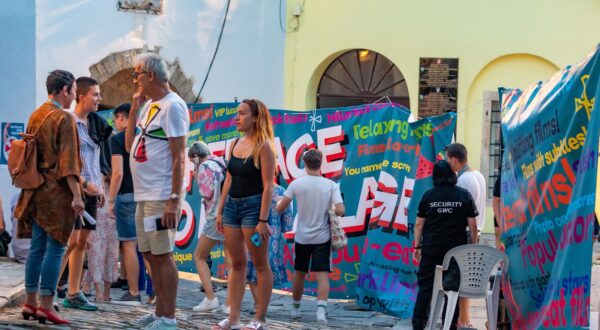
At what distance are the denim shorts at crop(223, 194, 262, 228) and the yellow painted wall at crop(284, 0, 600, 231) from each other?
37.0 ft

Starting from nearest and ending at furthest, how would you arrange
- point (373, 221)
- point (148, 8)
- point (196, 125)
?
point (373, 221), point (196, 125), point (148, 8)

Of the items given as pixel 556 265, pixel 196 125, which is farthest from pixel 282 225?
pixel 556 265

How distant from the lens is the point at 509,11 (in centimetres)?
1886

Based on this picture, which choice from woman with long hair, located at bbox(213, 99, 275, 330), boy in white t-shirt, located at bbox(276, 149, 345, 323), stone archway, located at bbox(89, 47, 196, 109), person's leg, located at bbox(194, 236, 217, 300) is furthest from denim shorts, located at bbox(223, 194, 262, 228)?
stone archway, located at bbox(89, 47, 196, 109)

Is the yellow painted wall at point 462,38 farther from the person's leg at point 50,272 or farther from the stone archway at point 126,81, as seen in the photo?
the person's leg at point 50,272

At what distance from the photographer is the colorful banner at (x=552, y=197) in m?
6.41

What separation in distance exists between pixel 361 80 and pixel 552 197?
509 inches

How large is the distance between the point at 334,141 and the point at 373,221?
3.44 ft

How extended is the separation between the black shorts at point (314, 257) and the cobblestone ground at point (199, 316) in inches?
19.6

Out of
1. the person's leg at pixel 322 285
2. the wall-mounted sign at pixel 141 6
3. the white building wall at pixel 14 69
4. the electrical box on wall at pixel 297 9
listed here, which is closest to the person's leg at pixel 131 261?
the person's leg at pixel 322 285

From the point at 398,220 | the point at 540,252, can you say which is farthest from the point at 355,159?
the point at 540,252

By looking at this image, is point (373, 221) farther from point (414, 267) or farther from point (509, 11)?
point (509, 11)

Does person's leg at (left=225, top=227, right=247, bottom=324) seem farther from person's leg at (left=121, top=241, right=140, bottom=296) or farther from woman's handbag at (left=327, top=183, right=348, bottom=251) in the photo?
woman's handbag at (left=327, top=183, right=348, bottom=251)

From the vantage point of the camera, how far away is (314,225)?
10562 mm
